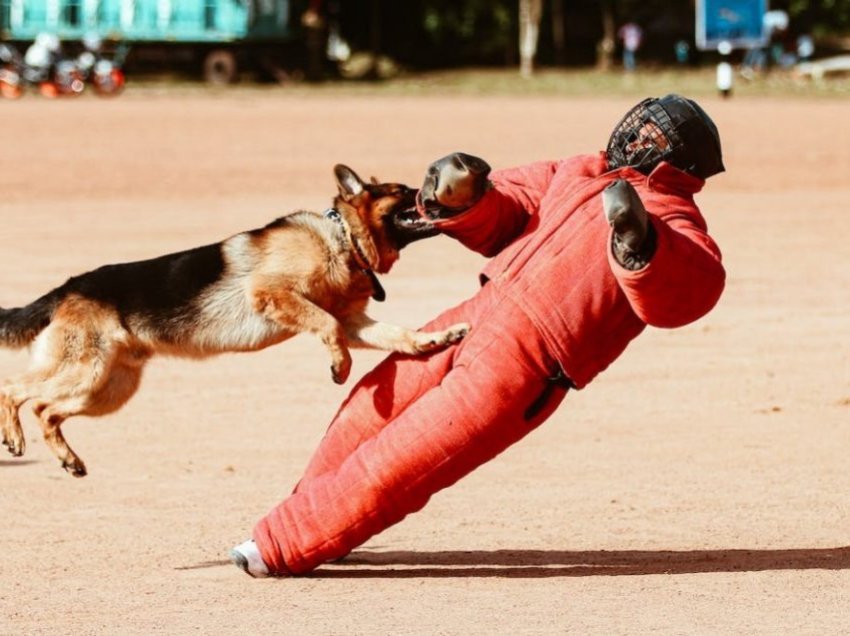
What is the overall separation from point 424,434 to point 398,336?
0.58 meters

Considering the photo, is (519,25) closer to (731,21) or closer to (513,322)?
(731,21)

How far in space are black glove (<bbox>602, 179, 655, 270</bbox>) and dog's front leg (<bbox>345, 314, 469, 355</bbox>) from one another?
2.86 feet

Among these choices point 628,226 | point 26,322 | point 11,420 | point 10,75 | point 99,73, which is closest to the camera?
point 628,226

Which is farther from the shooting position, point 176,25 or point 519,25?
point 519,25

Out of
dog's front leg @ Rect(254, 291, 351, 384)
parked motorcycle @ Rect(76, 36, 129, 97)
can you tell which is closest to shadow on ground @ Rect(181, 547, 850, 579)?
dog's front leg @ Rect(254, 291, 351, 384)

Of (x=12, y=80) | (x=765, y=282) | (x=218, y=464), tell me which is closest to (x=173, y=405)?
(x=218, y=464)

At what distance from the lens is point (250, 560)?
621cm

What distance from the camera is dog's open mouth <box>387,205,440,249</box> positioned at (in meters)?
6.51

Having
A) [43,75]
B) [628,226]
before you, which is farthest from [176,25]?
[628,226]

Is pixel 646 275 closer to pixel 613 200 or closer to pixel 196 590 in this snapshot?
pixel 613 200

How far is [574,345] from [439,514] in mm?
1836

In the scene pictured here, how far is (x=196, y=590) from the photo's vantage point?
6172 mm

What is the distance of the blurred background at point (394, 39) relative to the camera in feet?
135

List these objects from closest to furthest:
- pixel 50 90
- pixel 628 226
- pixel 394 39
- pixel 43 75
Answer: pixel 628 226, pixel 50 90, pixel 43 75, pixel 394 39
